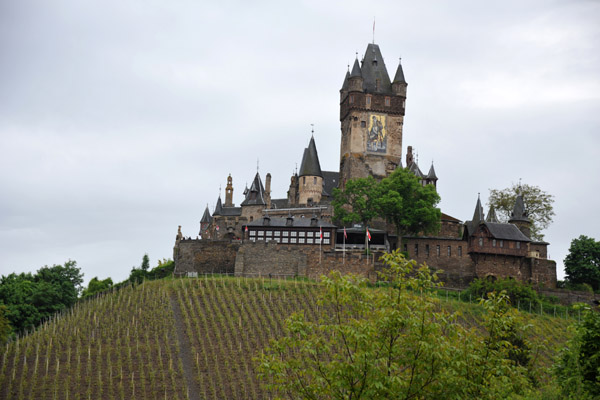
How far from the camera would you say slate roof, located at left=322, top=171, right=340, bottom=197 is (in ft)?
257

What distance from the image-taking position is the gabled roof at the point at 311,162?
251 ft

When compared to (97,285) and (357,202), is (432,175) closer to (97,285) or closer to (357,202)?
(357,202)

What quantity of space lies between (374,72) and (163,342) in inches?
1775

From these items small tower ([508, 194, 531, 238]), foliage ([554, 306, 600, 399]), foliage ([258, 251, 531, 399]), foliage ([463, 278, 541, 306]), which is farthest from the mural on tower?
foliage ([258, 251, 531, 399])

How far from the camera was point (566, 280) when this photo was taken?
210ft

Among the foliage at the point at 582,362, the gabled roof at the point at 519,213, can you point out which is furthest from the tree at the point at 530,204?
the foliage at the point at 582,362

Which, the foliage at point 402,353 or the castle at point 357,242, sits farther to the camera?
the castle at point 357,242

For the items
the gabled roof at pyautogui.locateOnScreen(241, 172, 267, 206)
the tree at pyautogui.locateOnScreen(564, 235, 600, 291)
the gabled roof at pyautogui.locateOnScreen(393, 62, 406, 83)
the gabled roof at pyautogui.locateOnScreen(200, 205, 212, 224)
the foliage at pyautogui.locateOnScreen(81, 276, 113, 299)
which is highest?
the gabled roof at pyautogui.locateOnScreen(393, 62, 406, 83)

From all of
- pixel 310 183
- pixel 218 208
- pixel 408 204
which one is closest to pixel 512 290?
pixel 408 204

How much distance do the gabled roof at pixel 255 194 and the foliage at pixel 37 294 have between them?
19.8m

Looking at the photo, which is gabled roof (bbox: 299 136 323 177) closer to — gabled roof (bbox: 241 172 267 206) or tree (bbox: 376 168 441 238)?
gabled roof (bbox: 241 172 267 206)

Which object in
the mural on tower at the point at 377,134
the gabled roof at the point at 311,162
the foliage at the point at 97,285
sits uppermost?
the mural on tower at the point at 377,134

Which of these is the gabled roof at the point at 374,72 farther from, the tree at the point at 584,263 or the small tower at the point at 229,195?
the tree at the point at 584,263

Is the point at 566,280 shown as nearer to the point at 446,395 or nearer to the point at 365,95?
the point at 365,95
